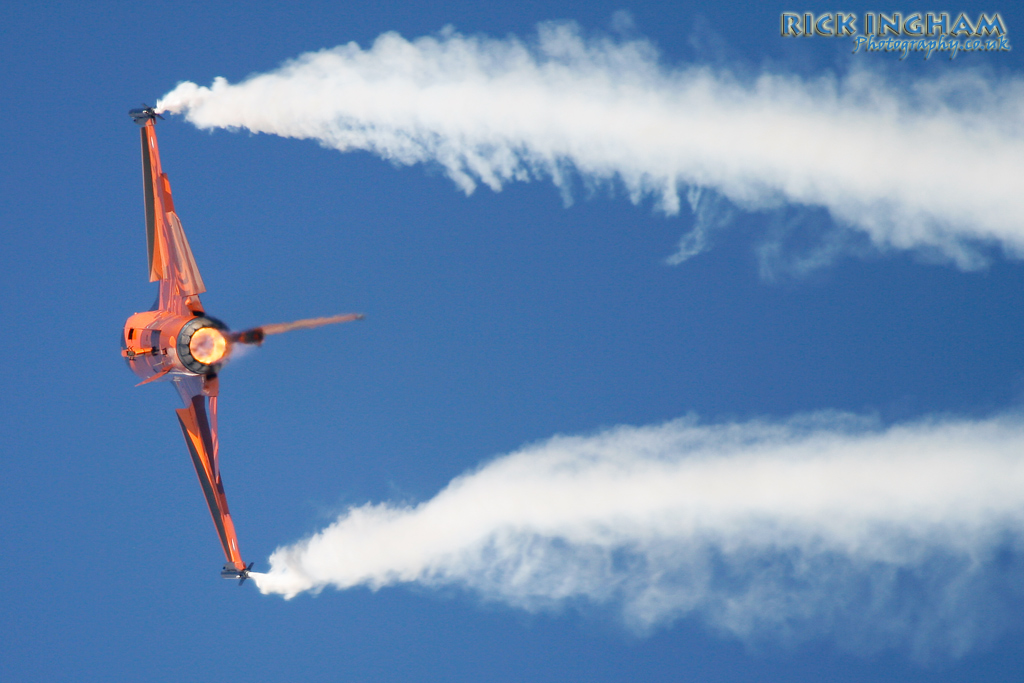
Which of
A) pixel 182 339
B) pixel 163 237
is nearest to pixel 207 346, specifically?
pixel 182 339

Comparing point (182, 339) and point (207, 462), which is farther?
point (207, 462)

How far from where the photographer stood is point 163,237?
31.6m

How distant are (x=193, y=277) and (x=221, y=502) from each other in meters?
7.44

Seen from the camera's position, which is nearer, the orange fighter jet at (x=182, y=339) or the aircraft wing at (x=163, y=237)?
the orange fighter jet at (x=182, y=339)

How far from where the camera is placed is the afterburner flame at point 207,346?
26.6 meters

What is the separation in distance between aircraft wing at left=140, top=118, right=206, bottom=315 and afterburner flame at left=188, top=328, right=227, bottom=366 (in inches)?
135

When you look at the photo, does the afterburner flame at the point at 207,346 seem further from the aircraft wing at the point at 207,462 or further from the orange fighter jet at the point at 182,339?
the aircraft wing at the point at 207,462

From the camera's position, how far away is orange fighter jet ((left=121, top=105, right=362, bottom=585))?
26719mm

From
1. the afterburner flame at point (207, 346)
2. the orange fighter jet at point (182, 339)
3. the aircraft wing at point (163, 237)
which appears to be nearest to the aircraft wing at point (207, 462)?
the orange fighter jet at point (182, 339)

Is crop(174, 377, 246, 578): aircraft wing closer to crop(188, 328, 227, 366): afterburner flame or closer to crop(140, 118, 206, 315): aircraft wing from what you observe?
crop(140, 118, 206, 315): aircraft wing

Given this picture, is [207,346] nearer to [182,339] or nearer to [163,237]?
[182,339]

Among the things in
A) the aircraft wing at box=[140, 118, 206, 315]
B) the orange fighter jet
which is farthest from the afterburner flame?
the aircraft wing at box=[140, 118, 206, 315]

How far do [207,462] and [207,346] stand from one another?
754 centimetres

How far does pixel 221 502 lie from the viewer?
32.9m
